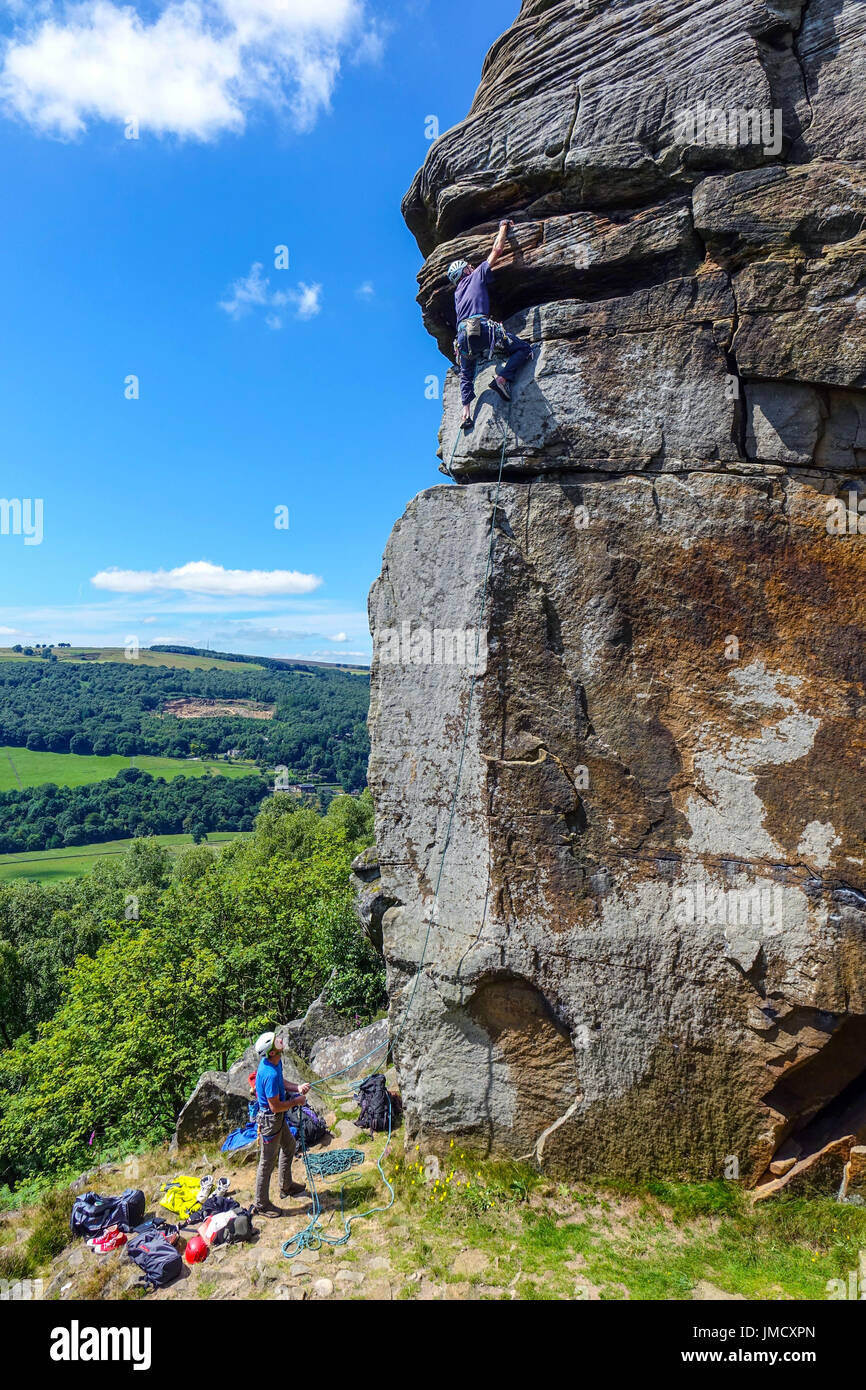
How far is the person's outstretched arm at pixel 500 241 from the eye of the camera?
8820mm

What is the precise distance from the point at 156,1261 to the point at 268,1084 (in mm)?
1878

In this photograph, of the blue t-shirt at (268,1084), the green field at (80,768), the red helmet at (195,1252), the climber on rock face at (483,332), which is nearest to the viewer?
the red helmet at (195,1252)

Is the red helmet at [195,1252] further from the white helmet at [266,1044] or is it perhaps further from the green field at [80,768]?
the green field at [80,768]

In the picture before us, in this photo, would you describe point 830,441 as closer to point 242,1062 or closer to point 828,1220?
point 828,1220

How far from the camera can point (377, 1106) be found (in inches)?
379

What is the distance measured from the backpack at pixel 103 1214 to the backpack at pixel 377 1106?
2.92 m

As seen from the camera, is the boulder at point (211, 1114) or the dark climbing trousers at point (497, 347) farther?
the boulder at point (211, 1114)

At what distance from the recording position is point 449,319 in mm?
10305

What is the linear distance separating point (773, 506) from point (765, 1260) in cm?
785

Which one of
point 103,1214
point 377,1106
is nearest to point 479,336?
point 377,1106

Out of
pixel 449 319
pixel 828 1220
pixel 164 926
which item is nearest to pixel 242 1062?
pixel 828 1220

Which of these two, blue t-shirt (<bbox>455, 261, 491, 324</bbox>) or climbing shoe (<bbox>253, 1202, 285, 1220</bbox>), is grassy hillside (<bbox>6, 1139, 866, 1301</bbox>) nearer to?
climbing shoe (<bbox>253, 1202, 285, 1220</bbox>)

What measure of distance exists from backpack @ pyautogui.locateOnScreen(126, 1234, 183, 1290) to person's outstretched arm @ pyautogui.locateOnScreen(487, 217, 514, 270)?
39.5 ft

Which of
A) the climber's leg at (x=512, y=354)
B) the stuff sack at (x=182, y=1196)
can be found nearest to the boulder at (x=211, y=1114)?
the stuff sack at (x=182, y=1196)
